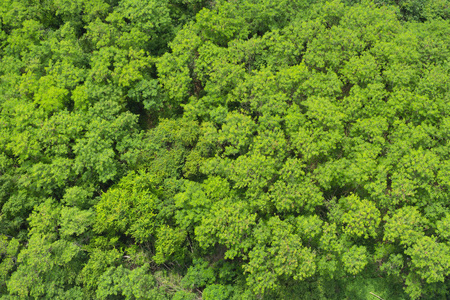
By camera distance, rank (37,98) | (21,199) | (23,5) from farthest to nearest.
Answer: (23,5) < (37,98) < (21,199)

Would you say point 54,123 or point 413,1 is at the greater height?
point 413,1

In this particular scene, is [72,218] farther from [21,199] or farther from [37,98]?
[37,98]

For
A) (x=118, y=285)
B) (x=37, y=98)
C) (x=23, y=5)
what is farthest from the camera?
(x=23, y=5)

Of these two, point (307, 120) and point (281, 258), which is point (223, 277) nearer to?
point (281, 258)

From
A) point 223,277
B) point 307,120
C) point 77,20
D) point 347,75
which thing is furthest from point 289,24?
point 223,277

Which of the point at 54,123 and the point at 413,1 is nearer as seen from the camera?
the point at 54,123

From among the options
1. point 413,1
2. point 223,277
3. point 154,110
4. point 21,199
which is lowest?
point 223,277

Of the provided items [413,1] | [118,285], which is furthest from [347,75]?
[118,285]
